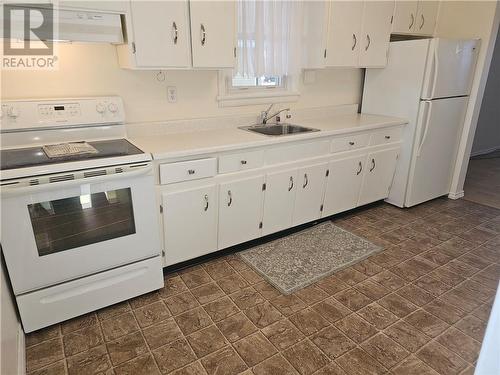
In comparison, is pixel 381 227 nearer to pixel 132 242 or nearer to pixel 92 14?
pixel 132 242

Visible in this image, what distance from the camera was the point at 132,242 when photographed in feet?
6.67

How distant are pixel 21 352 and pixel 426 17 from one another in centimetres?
437

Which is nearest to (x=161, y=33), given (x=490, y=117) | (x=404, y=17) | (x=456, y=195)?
(x=404, y=17)

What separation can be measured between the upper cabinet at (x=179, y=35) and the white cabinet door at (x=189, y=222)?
2.82ft

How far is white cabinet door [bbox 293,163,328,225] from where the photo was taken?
2.85 metres

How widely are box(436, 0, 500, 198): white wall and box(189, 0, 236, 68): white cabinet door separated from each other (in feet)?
8.41

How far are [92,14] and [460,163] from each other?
12.2ft

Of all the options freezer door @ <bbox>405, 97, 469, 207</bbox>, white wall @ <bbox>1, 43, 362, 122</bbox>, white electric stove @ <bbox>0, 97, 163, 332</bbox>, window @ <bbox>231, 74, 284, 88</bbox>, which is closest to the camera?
white electric stove @ <bbox>0, 97, 163, 332</bbox>

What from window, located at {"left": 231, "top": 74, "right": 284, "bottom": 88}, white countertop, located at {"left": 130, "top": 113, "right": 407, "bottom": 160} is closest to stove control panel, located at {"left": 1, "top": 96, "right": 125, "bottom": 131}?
white countertop, located at {"left": 130, "top": 113, "right": 407, "bottom": 160}

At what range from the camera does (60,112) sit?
2.14 metres

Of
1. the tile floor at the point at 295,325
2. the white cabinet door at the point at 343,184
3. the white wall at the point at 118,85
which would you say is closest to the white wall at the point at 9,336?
the tile floor at the point at 295,325

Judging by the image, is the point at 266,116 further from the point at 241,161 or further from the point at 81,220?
the point at 81,220

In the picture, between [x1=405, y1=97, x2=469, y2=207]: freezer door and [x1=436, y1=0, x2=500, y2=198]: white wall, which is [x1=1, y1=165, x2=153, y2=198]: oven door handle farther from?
[x1=436, y1=0, x2=500, y2=198]: white wall

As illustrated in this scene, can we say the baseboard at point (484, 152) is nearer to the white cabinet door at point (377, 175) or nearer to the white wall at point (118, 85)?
the white cabinet door at point (377, 175)
